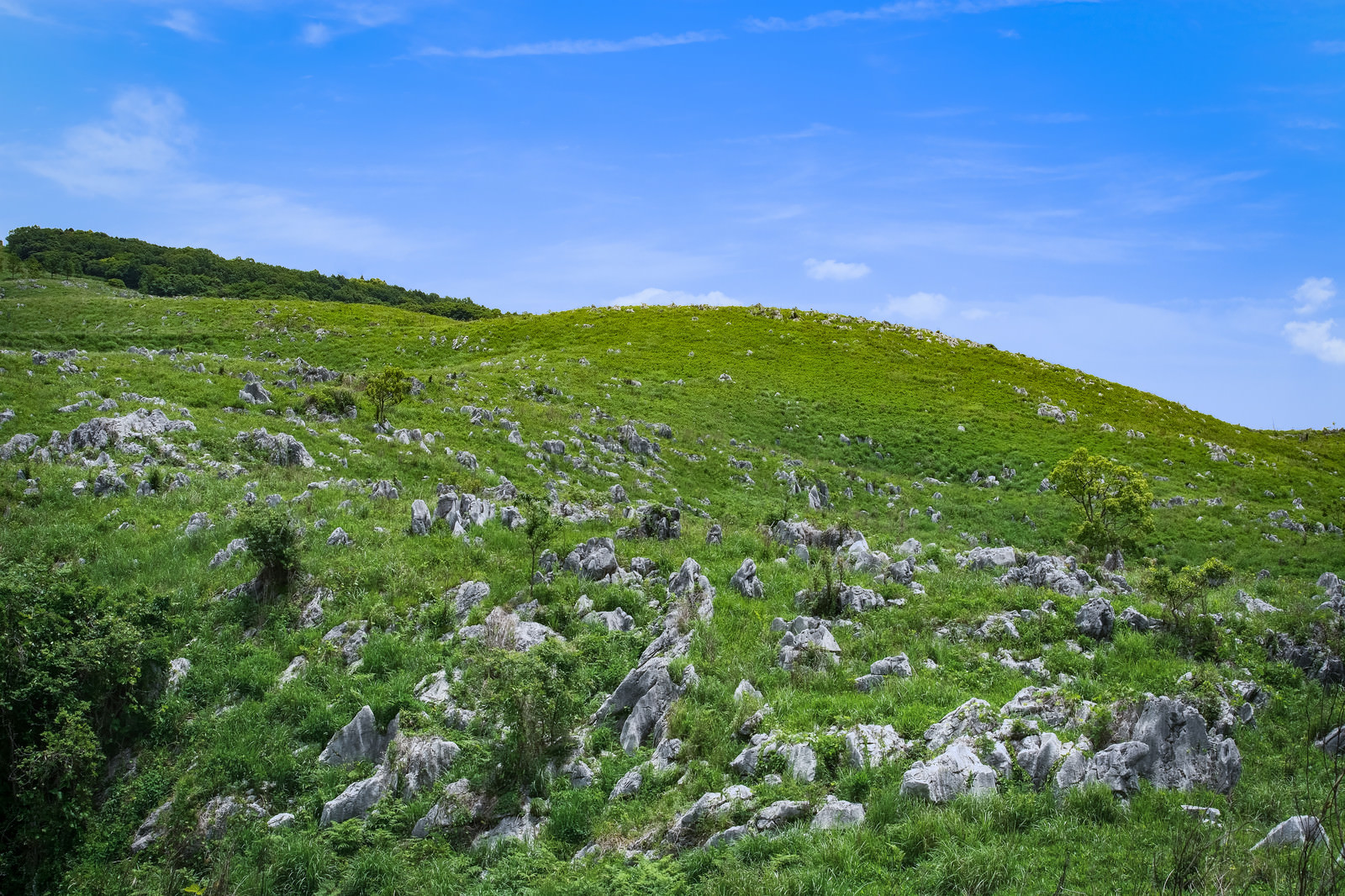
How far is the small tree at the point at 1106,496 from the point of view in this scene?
2844 cm

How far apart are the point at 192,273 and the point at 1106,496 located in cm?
13755

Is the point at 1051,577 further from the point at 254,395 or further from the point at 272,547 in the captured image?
the point at 254,395

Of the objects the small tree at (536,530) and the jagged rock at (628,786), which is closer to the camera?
the jagged rock at (628,786)

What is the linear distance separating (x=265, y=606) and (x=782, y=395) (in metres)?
45.3

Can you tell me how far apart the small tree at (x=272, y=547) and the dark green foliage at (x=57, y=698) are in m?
2.54

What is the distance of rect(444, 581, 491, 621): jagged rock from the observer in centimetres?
1461

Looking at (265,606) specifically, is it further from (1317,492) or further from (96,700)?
(1317,492)

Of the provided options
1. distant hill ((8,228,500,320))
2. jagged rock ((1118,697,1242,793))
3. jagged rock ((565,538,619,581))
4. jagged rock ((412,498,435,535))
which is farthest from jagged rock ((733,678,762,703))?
distant hill ((8,228,500,320))

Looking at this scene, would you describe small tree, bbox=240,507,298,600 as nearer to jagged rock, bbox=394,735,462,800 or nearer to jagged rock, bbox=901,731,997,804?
jagged rock, bbox=394,735,462,800

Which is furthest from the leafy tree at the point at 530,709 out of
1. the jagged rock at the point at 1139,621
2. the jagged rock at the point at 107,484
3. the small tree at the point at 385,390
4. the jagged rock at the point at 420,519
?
the small tree at the point at 385,390

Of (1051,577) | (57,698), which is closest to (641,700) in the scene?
(57,698)

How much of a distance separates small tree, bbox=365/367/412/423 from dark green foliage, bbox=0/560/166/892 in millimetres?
18698

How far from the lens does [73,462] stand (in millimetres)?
20328

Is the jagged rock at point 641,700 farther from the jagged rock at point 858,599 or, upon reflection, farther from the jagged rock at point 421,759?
the jagged rock at point 858,599
